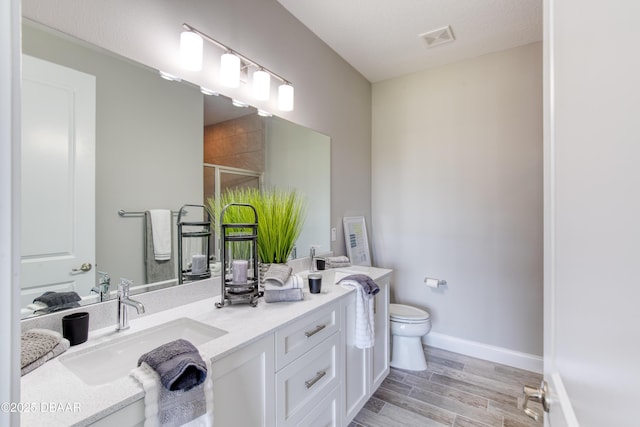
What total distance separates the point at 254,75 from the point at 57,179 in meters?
1.14

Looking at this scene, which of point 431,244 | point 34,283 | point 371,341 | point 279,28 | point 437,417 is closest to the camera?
point 34,283

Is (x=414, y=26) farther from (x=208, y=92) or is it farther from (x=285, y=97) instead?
(x=208, y=92)

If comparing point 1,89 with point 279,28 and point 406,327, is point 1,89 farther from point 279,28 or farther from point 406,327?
point 406,327

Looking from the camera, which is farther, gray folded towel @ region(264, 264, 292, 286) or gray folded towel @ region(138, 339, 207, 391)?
gray folded towel @ region(264, 264, 292, 286)

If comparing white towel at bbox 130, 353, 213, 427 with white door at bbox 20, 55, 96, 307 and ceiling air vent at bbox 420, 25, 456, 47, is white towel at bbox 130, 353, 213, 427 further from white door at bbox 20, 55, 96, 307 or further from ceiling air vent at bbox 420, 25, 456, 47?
ceiling air vent at bbox 420, 25, 456, 47

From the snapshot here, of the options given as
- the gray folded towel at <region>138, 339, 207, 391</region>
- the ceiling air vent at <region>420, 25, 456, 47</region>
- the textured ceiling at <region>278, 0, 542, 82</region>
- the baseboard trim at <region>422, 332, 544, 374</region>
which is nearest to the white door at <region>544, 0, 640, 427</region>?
the gray folded towel at <region>138, 339, 207, 391</region>

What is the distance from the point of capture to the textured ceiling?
6.23 feet

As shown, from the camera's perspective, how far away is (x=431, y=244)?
2.69 metres

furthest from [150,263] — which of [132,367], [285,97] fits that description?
[285,97]

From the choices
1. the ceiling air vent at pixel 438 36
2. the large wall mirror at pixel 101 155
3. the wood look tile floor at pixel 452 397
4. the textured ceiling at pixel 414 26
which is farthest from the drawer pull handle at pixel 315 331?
the ceiling air vent at pixel 438 36

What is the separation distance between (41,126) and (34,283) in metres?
0.53

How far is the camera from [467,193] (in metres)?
2.52

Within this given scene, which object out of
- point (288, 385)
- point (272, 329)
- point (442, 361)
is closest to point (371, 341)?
point (288, 385)

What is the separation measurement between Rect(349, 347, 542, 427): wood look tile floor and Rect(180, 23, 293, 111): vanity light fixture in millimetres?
2087
